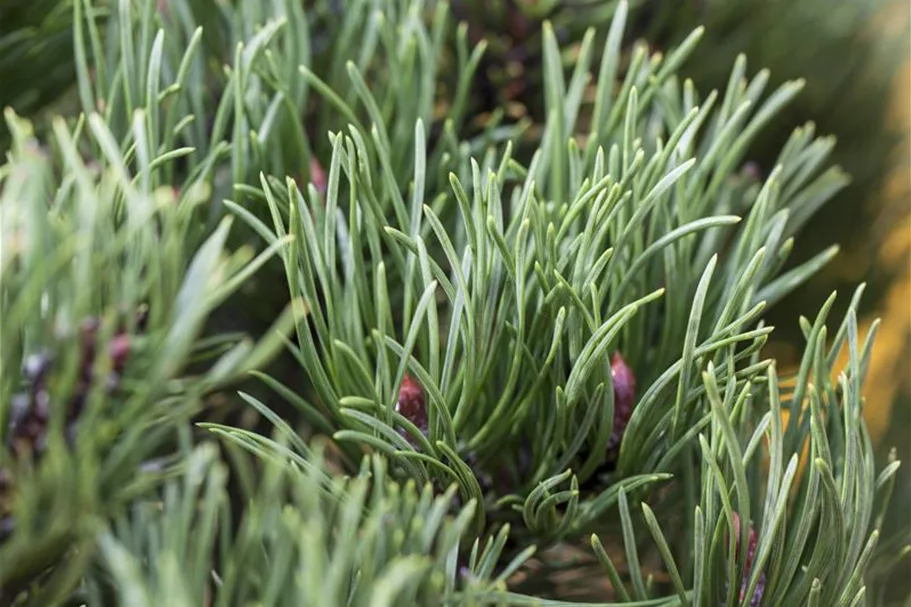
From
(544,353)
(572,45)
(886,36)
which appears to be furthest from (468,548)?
(886,36)

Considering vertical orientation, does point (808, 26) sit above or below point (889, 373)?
above

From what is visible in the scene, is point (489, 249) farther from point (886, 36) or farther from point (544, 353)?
point (886, 36)

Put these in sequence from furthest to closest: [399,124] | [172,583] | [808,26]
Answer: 1. [808,26]
2. [399,124]
3. [172,583]
